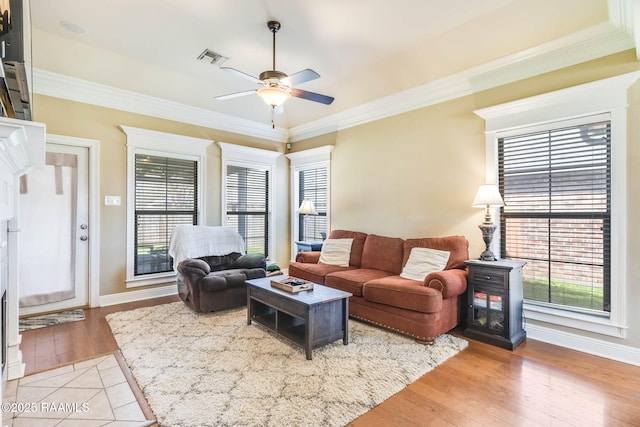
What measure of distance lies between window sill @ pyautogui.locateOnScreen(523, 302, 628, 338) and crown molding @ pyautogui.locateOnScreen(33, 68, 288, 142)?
485cm

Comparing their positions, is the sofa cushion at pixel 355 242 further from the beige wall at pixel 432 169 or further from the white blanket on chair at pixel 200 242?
the white blanket on chair at pixel 200 242

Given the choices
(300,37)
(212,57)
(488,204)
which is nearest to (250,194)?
(212,57)

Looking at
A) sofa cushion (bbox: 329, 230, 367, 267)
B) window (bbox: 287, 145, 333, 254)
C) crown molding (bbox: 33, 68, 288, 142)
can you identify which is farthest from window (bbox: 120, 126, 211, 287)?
sofa cushion (bbox: 329, 230, 367, 267)

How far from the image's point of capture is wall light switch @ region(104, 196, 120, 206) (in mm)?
4281

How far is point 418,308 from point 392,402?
3.36ft

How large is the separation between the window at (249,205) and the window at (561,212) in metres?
3.91

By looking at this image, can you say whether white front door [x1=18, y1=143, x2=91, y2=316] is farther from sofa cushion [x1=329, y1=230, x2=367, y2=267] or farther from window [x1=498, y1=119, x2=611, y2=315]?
window [x1=498, y1=119, x2=611, y2=315]

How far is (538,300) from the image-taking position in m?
3.30

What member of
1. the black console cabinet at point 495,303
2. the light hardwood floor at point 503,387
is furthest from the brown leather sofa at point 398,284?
the light hardwood floor at point 503,387

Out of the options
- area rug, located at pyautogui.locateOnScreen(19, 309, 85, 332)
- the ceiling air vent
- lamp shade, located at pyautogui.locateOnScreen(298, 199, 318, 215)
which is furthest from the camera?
lamp shade, located at pyautogui.locateOnScreen(298, 199, 318, 215)

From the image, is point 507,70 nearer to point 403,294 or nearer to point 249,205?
point 403,294

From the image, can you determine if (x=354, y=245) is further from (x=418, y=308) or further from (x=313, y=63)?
(x=313, y=63)

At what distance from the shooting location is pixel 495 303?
312 cm

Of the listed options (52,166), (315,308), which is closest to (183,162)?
(52,166)
